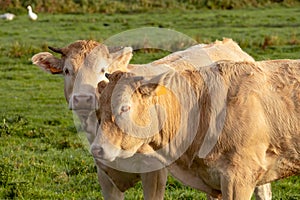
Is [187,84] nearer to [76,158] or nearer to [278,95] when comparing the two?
[278,95]

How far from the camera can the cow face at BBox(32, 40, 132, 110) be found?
7.40 m

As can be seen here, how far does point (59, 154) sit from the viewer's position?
1151cm

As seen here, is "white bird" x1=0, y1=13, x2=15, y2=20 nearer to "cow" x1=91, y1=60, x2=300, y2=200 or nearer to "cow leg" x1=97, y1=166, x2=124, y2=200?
"cow leg" x1=97, y1=166, x2=124, y2=200

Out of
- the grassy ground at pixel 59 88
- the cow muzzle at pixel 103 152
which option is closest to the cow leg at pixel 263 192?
the grassy ground at pixel 59 88

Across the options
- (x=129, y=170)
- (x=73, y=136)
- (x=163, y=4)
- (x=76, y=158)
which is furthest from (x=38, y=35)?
(x=129, y=170)

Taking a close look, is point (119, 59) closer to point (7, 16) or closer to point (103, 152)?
point (103, 152)

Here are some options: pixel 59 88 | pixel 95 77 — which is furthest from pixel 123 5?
pixel 95 77

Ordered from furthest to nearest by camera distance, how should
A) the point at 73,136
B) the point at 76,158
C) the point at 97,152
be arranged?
the point at 73,136, the point at 76,158, the point at 97,152

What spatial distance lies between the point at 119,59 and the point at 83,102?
2.75 feet

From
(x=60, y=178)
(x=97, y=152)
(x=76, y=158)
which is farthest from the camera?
(x=76, y=158)

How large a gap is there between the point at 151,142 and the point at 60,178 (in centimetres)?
411

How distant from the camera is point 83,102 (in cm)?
722

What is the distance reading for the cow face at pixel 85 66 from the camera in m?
7.40

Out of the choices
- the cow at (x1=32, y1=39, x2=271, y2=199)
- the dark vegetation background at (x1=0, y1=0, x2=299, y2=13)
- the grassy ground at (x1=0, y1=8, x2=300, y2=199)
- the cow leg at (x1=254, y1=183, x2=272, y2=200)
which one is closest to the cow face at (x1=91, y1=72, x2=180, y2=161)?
the cow at (x1=32, y1=39, x2=271, y2=199)
